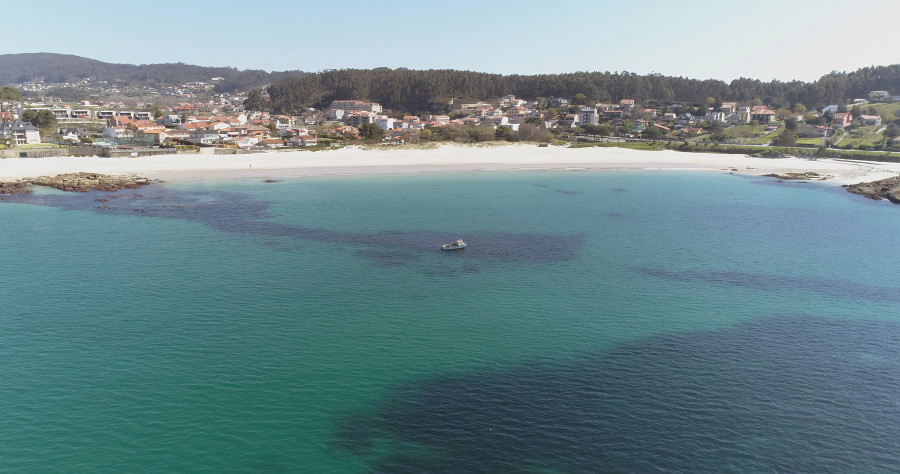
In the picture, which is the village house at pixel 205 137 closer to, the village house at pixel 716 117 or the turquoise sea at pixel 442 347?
the turquoise sea at pixel 442 347

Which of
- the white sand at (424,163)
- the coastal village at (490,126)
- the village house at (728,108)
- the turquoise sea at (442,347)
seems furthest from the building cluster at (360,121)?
the turquoise sea at (442,347)

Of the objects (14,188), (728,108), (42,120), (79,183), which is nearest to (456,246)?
(79,183)

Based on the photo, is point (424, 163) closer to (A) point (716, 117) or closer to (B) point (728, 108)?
(A) point (716, 117)

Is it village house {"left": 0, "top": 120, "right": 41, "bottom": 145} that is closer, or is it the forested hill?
village house {"left": 0, "top": 120, "right": 41, "bottom": 145}

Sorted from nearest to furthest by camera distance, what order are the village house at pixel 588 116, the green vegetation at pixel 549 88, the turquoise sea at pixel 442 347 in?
the turquoise sea at pixel 442 347, the village house at pixel 588 116, the green vegetation at pixel 549 88

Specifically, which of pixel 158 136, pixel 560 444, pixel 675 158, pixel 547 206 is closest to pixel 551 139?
pixel 675 158

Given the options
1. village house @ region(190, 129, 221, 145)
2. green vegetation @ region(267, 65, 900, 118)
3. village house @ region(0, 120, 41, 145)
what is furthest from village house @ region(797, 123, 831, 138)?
village house @ region(0, 120, 41, 145)

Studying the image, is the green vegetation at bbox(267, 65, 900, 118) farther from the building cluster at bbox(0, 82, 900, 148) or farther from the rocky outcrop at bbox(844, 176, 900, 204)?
the rocky outcrop at bbox(844, 176, 900, 204)
